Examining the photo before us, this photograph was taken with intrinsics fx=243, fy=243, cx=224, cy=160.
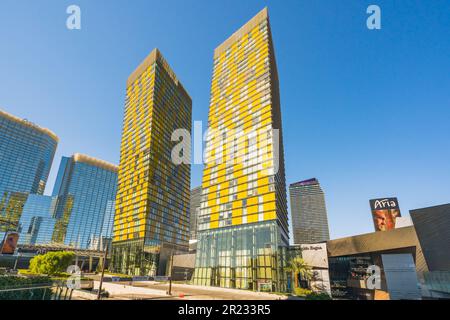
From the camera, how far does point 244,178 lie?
63938 mm

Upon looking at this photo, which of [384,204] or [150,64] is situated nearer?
[384,204]

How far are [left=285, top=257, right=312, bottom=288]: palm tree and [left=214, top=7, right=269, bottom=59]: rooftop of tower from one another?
73.7m

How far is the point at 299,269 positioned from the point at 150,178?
62011 mm

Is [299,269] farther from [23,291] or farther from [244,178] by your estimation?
[23,291]

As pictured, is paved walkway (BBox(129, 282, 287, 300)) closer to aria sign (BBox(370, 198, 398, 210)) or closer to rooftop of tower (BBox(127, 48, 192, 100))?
aria sign (BBox(370, 198, 398, 210))

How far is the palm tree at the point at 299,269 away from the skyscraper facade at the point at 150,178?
→ 48.7 metres

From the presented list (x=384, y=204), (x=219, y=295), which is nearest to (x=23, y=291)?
(x=219, y=295)

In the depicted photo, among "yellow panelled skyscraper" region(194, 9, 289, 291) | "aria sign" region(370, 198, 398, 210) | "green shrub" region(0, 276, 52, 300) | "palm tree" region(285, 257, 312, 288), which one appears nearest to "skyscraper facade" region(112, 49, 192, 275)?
"yellow panelled skyscraper" region(194, 9, 289, 291)

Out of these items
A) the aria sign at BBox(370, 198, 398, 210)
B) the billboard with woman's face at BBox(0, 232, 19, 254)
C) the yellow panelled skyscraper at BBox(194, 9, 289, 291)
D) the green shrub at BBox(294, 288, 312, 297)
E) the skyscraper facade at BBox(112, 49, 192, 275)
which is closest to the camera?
the billboard with woman's face at BBox(0, 232, 19, 254)

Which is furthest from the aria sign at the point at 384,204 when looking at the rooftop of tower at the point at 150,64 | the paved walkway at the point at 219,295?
the rooftop of tower at the point at 150,64

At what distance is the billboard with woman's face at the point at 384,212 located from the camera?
10131 cm

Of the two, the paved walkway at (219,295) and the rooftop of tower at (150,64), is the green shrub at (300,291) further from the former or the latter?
the rooftop of tower at (150,64)

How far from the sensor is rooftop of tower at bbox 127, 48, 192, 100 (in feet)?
359
